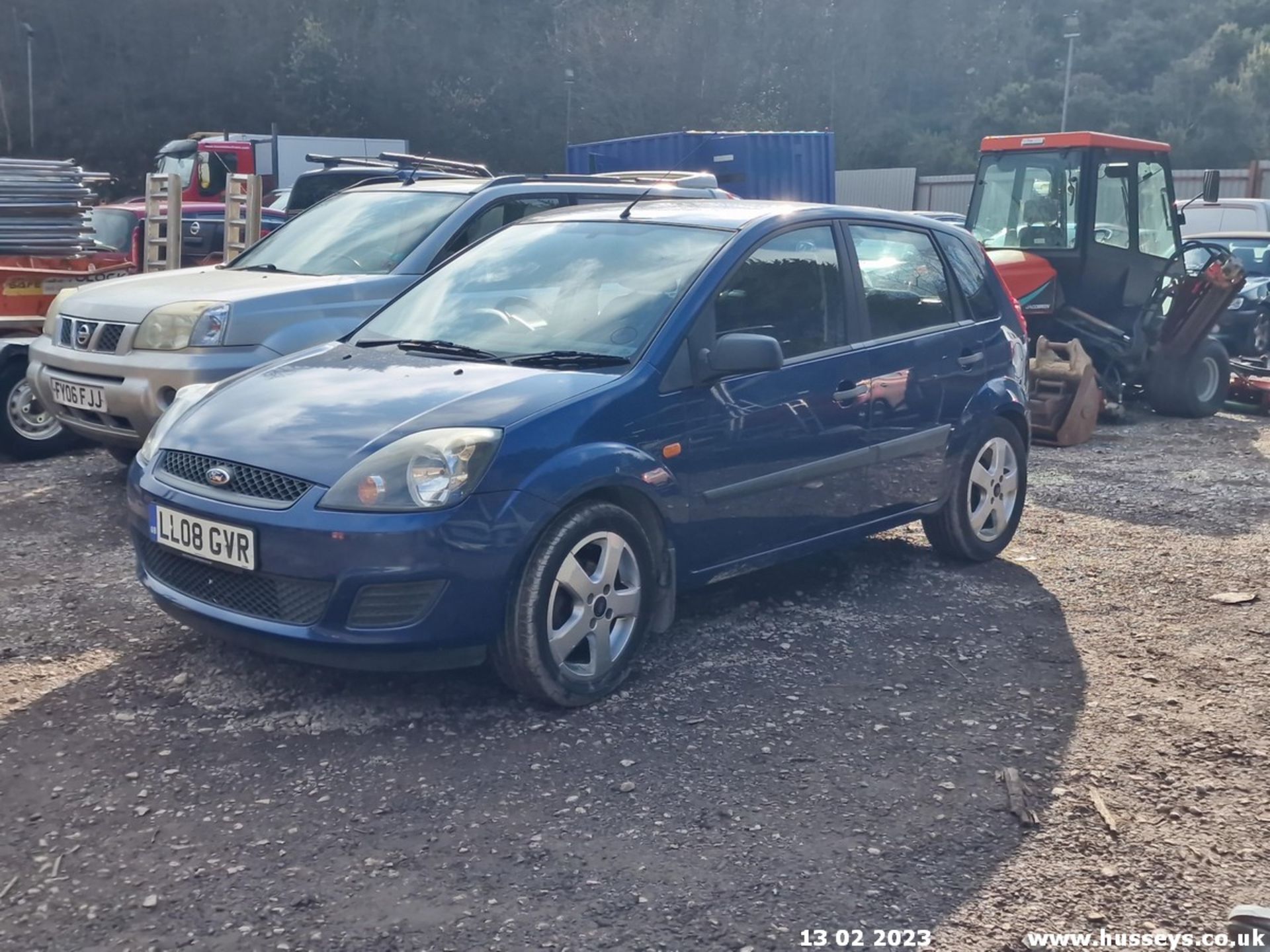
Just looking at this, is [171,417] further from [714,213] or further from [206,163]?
[206,163]

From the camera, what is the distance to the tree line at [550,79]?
4309 cm

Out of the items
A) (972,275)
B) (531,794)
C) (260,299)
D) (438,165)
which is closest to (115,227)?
(438,165)

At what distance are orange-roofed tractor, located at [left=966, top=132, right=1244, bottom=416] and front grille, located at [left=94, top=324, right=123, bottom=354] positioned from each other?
7.13m

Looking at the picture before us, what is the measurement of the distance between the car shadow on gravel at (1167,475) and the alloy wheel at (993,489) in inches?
52.2

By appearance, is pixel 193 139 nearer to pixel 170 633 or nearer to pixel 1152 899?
pixel 170 633


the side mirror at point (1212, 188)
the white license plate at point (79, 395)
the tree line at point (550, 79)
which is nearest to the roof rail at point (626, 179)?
the white license plate at point (79, 395)

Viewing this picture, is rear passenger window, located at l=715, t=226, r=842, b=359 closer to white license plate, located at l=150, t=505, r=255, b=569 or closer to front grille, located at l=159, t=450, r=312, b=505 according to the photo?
front grille, located at l=159, t=450, r=312, b=505

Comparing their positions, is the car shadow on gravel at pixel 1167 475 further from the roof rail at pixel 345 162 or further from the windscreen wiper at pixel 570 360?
the roof rail at pixel 345 162

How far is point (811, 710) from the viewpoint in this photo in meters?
4.39

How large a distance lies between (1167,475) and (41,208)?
792 cm

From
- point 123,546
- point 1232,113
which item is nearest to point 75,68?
point 1232,113

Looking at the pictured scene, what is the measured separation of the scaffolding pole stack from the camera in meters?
9.27

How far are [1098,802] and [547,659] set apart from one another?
1665 millimetres

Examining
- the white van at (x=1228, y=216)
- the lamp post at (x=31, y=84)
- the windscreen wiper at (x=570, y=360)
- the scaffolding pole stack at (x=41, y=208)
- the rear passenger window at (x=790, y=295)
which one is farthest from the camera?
the lamp post at (x=31, y=84)
